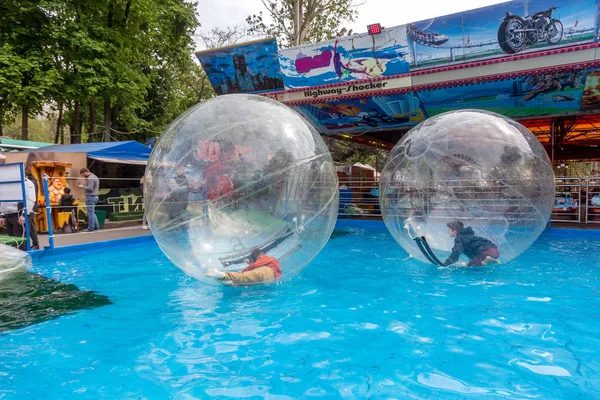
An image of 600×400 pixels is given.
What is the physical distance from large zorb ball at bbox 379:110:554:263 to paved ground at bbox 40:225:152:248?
6.89 meters

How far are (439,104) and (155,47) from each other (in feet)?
51.3

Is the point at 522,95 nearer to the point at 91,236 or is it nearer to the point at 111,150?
the point at 91,236

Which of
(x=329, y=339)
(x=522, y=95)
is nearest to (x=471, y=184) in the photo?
(x=329, y=339)

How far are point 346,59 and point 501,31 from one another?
390 cm

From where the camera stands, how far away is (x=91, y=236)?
32.3 ft

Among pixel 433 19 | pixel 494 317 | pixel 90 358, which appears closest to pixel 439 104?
pixel 433 19

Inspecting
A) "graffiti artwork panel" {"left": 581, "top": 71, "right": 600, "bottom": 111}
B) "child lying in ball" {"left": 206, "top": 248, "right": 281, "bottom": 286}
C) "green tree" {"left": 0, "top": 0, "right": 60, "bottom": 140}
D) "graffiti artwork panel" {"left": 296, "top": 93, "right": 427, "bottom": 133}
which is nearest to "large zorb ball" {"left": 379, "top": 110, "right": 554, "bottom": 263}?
"child lying in ball" {"left": 206, "top": 248, "right": 281, "bottom": 286}

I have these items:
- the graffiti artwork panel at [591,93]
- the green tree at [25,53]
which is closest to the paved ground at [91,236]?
the green tree at [25,53]

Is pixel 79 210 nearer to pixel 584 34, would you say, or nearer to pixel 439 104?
pixel 439 104

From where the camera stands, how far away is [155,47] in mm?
21031

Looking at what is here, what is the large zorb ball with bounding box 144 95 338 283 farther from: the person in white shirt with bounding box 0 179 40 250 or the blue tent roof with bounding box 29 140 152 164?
the blue tent roof with bounding box 29 140 152 164

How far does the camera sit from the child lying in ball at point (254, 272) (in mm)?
4535

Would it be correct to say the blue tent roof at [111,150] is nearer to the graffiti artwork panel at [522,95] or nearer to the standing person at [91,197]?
the standing person at [91,197]

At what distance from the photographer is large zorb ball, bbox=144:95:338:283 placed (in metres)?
4.13
